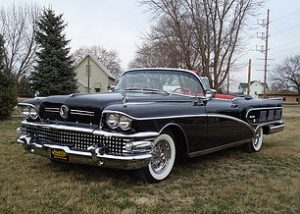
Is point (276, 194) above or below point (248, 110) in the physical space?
below

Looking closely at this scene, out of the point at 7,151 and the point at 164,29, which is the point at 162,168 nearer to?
the point at 7,151

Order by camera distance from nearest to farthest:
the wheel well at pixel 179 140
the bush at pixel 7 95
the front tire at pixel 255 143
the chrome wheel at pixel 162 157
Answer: the chrome wheel at pixel 162 157 < the wheel well at pixel 179 140 < the front tire at pixel 255 143 < the bush at pixel 7 95

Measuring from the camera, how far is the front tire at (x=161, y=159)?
17.6 ft

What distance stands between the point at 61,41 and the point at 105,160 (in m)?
24.6

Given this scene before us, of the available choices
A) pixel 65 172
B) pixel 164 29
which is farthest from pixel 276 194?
pixel 164 29

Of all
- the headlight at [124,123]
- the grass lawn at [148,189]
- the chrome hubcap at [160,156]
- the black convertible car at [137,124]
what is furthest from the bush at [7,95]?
the headlight at [124,123]

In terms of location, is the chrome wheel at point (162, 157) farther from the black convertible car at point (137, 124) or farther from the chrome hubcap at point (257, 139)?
the chrome hubcap at point (257, 139)

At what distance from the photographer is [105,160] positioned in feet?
16.1

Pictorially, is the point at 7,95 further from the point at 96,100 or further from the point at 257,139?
the point at 96,100

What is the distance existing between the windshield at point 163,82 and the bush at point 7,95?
9.15 metres

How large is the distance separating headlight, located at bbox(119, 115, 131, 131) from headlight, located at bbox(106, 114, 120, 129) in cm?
5

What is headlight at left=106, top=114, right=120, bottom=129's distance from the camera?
192 inches

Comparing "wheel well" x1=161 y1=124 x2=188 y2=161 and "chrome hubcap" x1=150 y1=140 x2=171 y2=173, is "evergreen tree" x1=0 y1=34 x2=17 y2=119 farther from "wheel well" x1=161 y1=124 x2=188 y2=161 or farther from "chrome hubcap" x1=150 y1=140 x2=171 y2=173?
"chrome hubcap" x1=150 y1=140 x2=171 y2=173

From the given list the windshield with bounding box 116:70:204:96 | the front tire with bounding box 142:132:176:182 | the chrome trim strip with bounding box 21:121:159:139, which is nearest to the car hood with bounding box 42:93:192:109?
the chrome trim strip with bounding box 21:121:159:139
